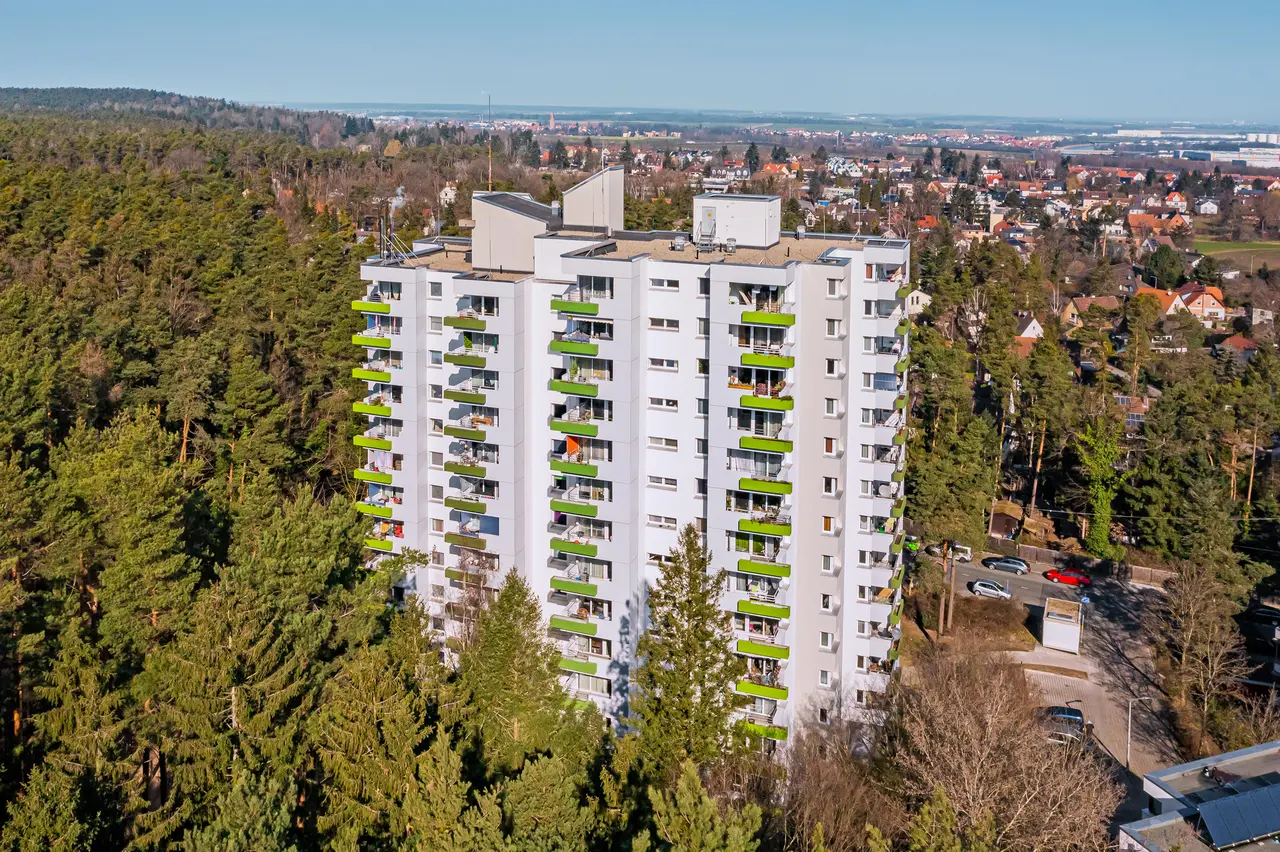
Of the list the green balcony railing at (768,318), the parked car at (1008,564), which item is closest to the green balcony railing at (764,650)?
the green balcony railing at (768,318)

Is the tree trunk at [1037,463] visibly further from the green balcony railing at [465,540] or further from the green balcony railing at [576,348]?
the green balcony railing at [465,540]

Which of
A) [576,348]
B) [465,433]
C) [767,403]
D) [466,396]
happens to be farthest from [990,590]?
[466,396]

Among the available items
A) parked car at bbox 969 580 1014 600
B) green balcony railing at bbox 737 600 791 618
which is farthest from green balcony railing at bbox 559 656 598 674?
parked car at bbox 969 580 1014 600

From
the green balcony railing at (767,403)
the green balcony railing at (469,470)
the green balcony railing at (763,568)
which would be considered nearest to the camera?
the green balcony railing at (767,403)

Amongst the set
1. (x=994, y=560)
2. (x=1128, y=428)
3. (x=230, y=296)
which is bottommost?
(x=994, y=560)

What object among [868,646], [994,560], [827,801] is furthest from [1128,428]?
[827,801]

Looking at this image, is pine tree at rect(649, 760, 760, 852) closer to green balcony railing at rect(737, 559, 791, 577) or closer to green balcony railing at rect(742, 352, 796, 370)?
green balcony railing at rect(737, 559, 791, 577)

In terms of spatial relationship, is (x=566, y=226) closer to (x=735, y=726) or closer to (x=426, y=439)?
Answer: (x=426, y=439)
